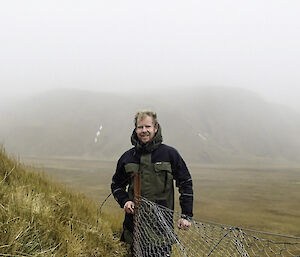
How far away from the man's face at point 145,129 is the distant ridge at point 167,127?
184ft

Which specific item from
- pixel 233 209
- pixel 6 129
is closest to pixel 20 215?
pixel 233 209

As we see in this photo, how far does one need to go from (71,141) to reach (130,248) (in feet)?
247

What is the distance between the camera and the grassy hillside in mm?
1597

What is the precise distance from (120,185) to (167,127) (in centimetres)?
7567

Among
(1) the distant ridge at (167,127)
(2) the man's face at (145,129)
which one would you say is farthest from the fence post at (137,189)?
(1) the distant ridge at (167,127)

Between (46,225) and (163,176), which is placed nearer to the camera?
(46,225)

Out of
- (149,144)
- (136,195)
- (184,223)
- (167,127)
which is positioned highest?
(149,144)

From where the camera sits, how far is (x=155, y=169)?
7.16 feet

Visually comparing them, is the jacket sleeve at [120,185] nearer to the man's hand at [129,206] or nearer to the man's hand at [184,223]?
the man's hand at [129,206]

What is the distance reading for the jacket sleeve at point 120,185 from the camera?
93.0 inches

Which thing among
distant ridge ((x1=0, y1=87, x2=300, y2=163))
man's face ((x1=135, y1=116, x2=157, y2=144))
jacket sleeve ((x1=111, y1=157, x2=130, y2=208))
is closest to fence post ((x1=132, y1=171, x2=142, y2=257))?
jacket sleeve ((x1=111, y1=157, x2=130, y2=208))

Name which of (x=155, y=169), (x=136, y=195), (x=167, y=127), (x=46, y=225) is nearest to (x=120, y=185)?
(x=136, y=195)

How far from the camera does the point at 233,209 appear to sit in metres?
9.84

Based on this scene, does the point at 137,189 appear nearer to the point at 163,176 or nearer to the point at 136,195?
the point at 136,195
